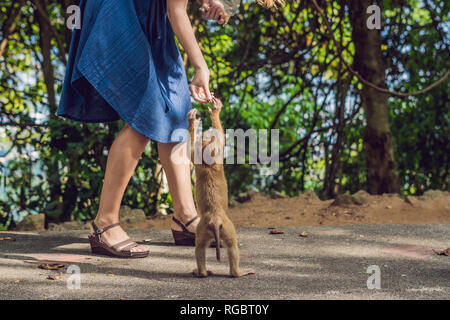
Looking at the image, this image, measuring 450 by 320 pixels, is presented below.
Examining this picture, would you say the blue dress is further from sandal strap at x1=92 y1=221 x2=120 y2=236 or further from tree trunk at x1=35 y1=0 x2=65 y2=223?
tree trunk at x1=35 y1=0 x2=65 y2=223

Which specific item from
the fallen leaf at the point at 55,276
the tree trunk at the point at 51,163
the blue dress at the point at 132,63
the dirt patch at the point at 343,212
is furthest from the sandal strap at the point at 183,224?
the tree trunk at the point at 51,163

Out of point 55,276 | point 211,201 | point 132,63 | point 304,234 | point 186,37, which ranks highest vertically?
point 186,37

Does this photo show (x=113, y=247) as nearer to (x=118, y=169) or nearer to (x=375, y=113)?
(x=118, y=169)

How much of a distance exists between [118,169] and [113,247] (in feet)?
1.50

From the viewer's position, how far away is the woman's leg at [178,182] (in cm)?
330

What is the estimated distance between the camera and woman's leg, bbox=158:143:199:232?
3303 millimetres

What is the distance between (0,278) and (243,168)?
4582mm

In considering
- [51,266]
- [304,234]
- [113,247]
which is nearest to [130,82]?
[113,247]

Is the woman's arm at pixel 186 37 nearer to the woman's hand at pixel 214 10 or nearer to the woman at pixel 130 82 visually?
the woman at pixel 130 82

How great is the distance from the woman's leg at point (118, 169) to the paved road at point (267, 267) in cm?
17

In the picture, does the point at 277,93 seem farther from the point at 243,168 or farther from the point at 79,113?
the point at 79,113

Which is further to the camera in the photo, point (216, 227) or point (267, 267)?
point (267, 267)

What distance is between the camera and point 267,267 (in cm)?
293

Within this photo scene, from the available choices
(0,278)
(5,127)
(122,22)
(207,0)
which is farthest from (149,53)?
(5,127)
